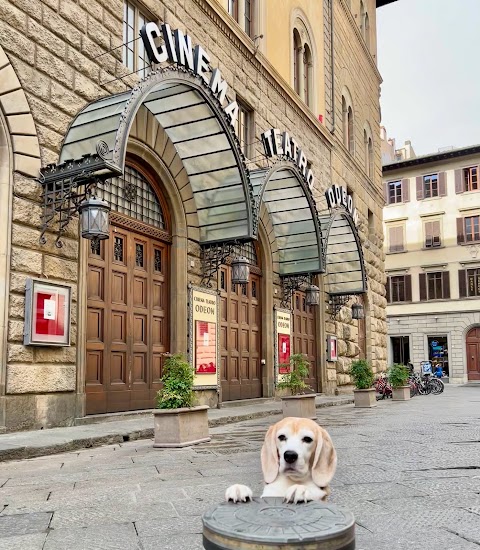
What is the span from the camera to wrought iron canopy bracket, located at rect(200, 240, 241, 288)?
13.6m

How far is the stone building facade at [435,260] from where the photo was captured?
41.8m

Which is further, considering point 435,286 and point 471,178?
point 435,286

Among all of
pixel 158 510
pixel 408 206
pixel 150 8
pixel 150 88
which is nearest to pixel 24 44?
pixel 150 88

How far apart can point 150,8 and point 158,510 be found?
10.4m

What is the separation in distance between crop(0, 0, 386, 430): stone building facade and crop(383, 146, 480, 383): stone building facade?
21.4 meters

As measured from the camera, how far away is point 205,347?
13461mm

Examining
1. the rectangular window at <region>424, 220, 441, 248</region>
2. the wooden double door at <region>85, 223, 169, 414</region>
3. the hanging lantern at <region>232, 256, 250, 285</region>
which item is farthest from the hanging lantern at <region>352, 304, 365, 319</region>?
the rectangular window at <region>424, 220, 441, 248</region>

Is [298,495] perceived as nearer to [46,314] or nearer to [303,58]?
[46,314]

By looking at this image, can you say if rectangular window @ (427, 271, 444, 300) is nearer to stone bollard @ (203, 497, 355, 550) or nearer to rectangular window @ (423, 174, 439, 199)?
rectangular window @ (423, 174, 439, 199)

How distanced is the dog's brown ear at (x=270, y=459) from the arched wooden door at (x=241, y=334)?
1142 cm

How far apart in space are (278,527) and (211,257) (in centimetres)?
1175

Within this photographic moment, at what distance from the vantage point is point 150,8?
12.4 m

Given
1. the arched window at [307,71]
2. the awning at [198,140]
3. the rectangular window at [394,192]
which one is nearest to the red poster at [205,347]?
the awning at [198,140]

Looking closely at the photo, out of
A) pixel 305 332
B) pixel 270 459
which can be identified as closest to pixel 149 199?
pixel 305 332
